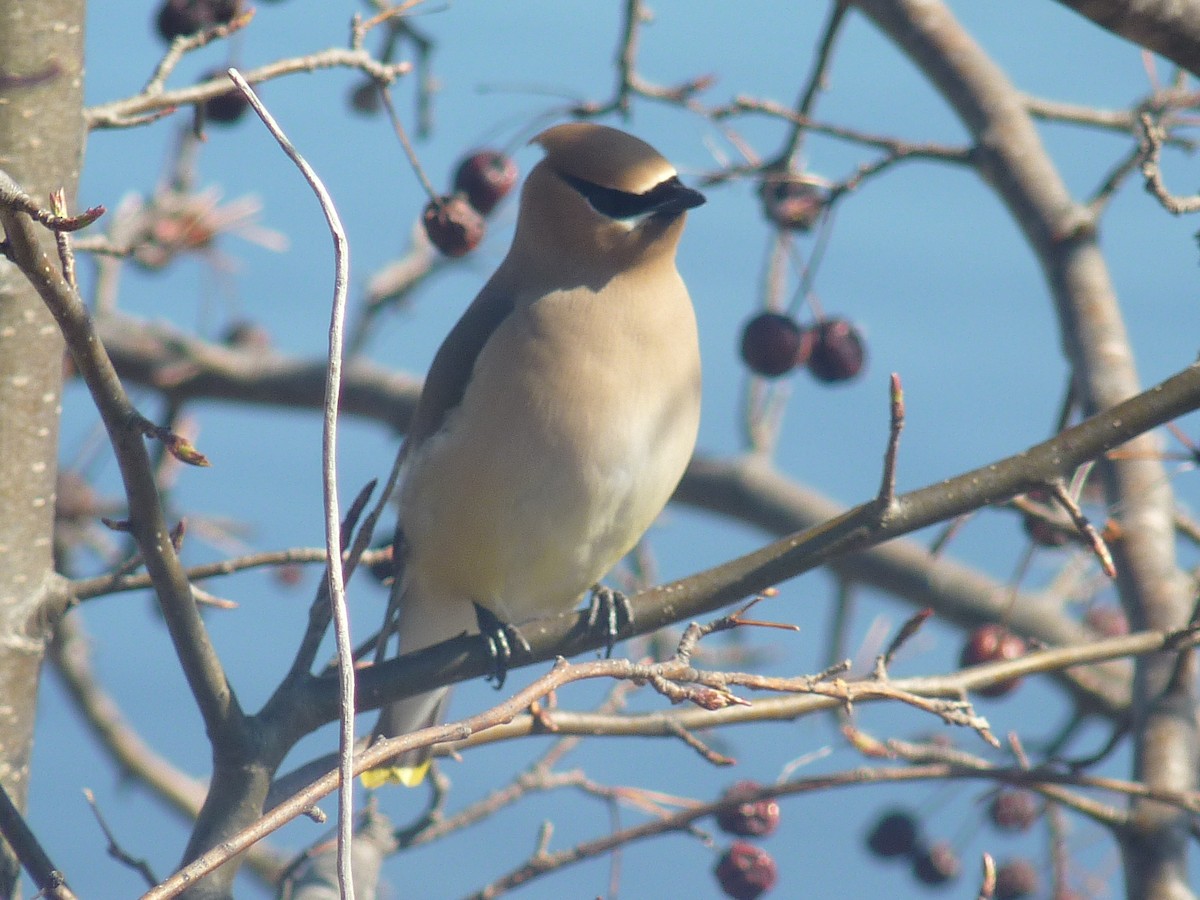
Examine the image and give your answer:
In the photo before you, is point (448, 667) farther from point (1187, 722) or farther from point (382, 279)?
point (382, 279)

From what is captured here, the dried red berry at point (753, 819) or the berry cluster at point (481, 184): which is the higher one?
the berry cluster at point (481, 184)

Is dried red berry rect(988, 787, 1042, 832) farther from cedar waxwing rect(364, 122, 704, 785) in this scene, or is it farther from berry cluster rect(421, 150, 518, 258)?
A: berry cluster rect(421, 150, 518, 258)

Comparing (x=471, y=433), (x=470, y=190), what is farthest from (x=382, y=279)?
(x=471, y=433)

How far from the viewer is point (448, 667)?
1853 mm

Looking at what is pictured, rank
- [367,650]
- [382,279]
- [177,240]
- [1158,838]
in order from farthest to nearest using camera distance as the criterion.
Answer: [382,279] → [177,240] → [1158,838] → [367,650]

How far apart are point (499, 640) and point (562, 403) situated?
1.48 ft

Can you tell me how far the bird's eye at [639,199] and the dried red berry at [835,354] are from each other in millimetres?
483

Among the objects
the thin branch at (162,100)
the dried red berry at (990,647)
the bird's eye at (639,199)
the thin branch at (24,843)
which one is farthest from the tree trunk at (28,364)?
the dried red berry at (990,647)

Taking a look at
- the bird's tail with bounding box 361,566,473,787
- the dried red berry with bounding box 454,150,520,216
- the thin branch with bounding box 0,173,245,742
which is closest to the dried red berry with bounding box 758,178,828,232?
the dried red berry with bounding box 454,150,520,216

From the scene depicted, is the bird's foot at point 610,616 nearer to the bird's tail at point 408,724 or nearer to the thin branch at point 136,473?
the thin branch at point 136,473

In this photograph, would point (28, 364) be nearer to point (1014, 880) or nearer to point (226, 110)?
point (226, 110)

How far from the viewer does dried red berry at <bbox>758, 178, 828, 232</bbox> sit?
8.93 ft

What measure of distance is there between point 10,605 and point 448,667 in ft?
1.74

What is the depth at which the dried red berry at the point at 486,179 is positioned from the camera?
2.60m
